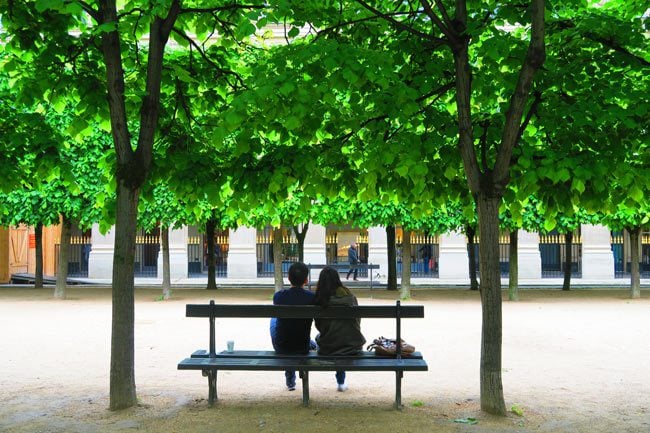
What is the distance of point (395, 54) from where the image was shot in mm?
7480

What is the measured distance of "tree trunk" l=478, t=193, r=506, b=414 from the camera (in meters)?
6.88

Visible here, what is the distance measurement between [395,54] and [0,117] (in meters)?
4.10

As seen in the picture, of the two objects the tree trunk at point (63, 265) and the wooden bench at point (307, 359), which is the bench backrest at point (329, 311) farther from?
the tree trunk at point (63, 265)

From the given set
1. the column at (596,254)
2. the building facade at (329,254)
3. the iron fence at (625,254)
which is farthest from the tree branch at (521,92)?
the iron fence at (625,254)

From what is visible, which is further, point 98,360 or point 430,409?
point 98,360

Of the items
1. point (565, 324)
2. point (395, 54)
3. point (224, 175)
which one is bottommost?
point (565, 324)

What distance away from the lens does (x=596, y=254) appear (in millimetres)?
34969

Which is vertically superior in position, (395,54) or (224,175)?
(395,54)

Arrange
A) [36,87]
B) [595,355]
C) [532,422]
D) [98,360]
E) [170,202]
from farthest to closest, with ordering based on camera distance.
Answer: [170,202] → [595,355] → [98,360] → [36,87] → [532,422]

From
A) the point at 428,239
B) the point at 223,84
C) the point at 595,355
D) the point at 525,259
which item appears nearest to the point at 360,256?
the point at 428,239

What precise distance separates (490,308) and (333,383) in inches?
101

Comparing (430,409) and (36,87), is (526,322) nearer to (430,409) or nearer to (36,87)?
(430,409)

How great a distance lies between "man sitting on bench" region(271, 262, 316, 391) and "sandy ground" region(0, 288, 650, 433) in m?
0.54

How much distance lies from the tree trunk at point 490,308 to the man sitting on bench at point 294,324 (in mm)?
1774
